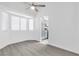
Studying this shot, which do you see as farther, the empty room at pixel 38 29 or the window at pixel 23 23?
the window at pixel 23 23

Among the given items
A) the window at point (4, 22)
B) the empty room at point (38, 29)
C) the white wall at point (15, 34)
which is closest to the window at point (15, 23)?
the empty room at point (38, 29)

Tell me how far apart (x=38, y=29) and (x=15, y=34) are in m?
2.24

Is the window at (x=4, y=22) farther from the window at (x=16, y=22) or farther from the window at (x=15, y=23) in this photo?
the window at (x=15, y=23)

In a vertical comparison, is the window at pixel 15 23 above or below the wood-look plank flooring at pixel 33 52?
above

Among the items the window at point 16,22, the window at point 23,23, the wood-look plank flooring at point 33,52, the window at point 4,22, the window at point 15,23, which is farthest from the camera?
the window at point 23,23

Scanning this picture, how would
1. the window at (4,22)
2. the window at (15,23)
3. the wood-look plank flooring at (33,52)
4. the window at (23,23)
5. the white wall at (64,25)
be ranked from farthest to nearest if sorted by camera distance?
the window at (23,23)
the window at (15,23)
the window at (4,22)
the white wall at (64,25)
the wood-look plank flooring at (33,52)

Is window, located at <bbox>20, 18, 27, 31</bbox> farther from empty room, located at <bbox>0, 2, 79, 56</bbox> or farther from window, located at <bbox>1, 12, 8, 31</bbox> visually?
window, located at <bbox>1, 12, 8, 31</bbox>

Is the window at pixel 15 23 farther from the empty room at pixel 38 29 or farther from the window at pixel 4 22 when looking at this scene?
the window at pixel 4 22

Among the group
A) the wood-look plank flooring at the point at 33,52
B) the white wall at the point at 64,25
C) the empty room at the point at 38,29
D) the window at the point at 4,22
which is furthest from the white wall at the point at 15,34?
the white wall at the point at 64,25

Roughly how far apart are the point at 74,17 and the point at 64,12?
0.70 meters

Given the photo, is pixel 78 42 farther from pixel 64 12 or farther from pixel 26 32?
pixel 26 32

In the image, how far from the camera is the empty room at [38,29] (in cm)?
425

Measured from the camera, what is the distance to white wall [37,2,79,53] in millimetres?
4246

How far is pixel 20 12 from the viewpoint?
6.58 m
